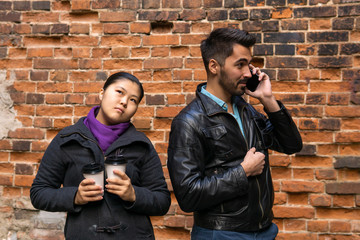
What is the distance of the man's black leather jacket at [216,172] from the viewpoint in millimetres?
1852

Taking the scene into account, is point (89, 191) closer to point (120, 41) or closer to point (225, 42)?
point (225, 42)

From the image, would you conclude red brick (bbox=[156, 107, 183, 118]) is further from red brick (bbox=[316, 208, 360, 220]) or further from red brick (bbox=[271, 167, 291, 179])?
red brick (bbox=[316, 208, 360, 220])

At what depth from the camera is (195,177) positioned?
73.0 inches

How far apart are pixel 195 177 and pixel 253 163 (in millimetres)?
302

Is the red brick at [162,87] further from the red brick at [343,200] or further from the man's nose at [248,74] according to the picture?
the red brick at [343,200]

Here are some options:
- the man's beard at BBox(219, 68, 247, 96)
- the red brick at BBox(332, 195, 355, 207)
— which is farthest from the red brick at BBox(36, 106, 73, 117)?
the red brick at BBox(332, 195, 355, 207)

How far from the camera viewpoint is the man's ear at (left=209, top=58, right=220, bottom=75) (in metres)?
2.09

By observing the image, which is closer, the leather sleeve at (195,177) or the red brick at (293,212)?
the leather sleeve at (195,177)

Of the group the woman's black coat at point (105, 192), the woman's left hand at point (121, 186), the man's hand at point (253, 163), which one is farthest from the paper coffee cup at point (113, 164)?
the man's hand at point (253, 163)

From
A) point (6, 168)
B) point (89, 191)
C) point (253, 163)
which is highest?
point (253, 163)

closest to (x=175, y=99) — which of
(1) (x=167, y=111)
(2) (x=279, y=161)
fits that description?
(1) (x=167, y=111)

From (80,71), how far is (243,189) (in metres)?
1.86

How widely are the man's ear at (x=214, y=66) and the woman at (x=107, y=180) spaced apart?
0.42 m

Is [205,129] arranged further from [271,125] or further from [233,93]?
[271,125]
